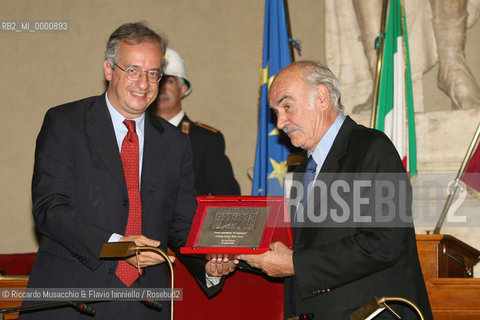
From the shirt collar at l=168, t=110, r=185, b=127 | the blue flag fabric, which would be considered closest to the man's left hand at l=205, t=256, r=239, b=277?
the blue flag fabric

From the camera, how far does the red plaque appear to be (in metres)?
2.73

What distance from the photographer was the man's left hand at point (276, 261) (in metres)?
2.70

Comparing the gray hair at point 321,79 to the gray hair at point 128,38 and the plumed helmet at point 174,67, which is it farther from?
the plumed helmet at point 174,67

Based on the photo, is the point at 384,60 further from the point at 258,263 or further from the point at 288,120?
the point at 258,263

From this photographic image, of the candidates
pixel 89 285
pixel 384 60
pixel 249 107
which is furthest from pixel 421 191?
pixel 89 285

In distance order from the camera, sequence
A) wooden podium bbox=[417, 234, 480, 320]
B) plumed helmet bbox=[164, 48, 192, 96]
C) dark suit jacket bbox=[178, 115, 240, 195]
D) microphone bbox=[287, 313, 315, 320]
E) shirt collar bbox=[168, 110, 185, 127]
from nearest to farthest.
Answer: microphone bbox=[287, 313, 315, 320] → wooden podium bbox=[417, 234, 480, 320] → dark suit jacket bbox=[178, 115, 240, 195] → shirt collar bbox=[168, 110, 185, 127] → plumed helmet bbox=[164, 48, 192, 96]

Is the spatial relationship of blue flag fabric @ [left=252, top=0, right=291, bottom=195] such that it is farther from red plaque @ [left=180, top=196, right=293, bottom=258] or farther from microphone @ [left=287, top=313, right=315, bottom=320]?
microphone @ [left=287, top=313, right=315, bottom=320]

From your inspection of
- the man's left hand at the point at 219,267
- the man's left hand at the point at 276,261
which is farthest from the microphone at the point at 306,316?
the man's left hand at the point at 219,267

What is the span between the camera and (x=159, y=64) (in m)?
3.07

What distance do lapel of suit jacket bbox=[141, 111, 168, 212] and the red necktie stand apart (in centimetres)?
4

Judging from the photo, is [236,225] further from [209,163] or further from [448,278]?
[209,163]

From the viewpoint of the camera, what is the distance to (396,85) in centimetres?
545

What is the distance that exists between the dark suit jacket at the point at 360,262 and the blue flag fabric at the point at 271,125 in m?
2.65

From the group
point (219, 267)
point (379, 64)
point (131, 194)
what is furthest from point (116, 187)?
point (379, 64)
